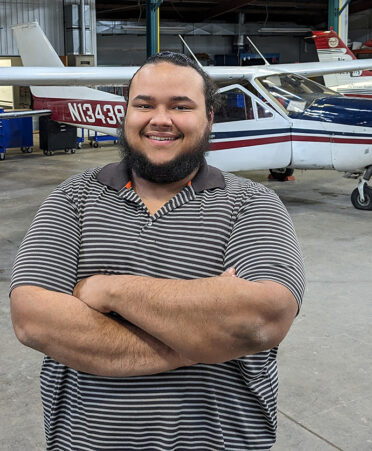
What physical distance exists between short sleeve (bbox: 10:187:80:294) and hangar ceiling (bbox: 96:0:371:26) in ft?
67.6

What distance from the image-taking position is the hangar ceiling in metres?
22.0

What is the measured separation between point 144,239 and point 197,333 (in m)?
0.26

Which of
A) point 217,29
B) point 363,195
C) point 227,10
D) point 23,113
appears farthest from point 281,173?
point 217,29

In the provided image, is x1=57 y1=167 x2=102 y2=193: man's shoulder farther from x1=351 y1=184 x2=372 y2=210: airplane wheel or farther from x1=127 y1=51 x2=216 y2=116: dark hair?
x1=351 y1=184 x2=372 y2=210: airplane wheel

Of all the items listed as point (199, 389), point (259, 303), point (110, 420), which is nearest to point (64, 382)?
point (110, 420)

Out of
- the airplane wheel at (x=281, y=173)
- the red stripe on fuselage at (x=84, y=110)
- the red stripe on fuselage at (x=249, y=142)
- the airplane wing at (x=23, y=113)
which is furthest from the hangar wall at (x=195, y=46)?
the red stripe on fuselage at (x=249, y=142)

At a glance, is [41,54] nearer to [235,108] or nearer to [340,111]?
[235,108]

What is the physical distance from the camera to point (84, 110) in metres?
10.4

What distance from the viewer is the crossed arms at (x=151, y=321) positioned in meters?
1.15

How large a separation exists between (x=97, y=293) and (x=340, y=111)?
6.49 metres

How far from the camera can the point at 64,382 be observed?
4.35 ft

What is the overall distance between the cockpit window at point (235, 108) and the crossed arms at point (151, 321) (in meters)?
6.43

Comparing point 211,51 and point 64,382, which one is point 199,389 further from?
point 211,51

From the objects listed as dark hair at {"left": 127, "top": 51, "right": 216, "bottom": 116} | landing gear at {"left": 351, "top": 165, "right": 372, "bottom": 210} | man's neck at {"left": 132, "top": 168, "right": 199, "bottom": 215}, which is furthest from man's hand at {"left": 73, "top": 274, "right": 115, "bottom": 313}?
landing gear at {"left": 351, "top": 165, "right": 372, "bottom": 210}
